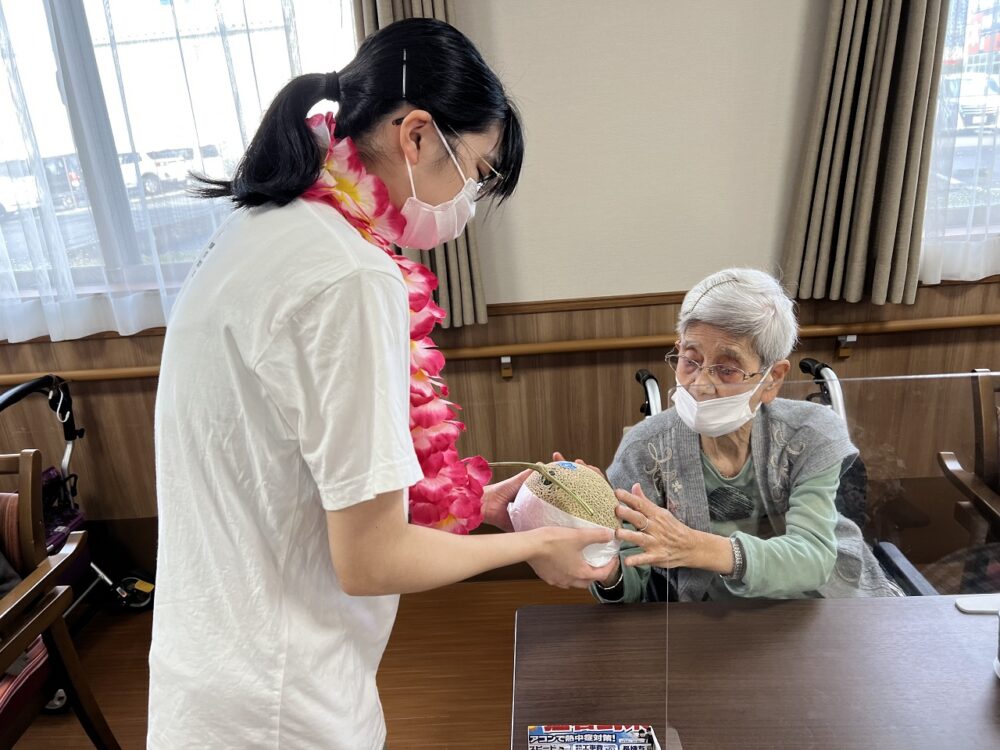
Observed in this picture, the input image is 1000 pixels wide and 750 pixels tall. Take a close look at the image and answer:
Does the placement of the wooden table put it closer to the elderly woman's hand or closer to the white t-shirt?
the elderly woman's hand

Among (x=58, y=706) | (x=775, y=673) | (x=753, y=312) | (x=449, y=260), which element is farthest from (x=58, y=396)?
(x=775, y=673)

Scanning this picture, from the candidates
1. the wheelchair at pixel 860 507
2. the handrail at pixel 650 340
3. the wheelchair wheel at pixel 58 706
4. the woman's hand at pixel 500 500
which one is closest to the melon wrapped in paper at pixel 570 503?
the woman's hand at pixel 500 500

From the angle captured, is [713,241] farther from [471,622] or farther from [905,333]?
[471,622]

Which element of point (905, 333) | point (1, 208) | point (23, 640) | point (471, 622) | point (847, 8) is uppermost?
point (847, 8)

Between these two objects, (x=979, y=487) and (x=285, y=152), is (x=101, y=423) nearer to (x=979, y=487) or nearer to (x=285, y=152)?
(x=285, y=152)

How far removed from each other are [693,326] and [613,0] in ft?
4.05

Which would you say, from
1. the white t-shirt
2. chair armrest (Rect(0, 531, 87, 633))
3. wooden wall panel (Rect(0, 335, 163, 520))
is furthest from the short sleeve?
wooden wall panel (Rect(0, 335, 163, 520))

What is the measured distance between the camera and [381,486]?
646 mm

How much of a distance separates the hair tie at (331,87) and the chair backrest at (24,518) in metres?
1.20

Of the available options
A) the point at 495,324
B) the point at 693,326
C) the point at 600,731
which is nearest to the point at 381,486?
the point at 600,731

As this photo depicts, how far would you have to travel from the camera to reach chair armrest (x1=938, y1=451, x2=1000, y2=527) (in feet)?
3.25

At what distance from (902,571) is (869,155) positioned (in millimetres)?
1521

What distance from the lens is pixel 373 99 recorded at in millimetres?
771

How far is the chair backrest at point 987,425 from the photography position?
99 centimetres
